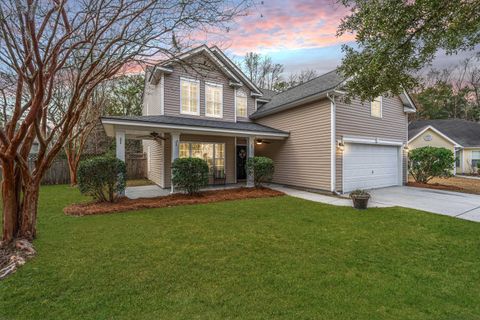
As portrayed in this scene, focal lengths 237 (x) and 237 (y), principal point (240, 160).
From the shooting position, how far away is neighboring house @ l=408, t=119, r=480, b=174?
65.0 feet

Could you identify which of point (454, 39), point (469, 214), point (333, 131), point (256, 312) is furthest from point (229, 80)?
point (256, 312)

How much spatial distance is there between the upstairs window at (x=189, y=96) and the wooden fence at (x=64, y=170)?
677 cm

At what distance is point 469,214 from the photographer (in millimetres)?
6566

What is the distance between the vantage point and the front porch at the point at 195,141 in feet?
29.1

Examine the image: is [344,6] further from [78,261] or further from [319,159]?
[78,261]

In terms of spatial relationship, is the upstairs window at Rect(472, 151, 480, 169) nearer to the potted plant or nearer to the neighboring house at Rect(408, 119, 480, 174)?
the neighboring house at Rect(408, 119, 480, 174)

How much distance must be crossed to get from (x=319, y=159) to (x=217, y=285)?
8098mm

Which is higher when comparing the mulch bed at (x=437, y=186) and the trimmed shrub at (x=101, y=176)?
the trimmed shrub at (x=101, y=176)

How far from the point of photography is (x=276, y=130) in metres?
11.8

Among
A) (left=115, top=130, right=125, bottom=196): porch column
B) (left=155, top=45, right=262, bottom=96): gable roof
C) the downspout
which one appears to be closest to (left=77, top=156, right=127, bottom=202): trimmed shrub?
(left=115, top=130, right=125, bottom=196): porch column

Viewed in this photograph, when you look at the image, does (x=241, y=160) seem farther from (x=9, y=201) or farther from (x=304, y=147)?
(x=9, y=201)

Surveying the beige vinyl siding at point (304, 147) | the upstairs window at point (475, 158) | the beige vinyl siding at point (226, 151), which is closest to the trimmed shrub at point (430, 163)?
the beige vinyl siding at point (304, 147)

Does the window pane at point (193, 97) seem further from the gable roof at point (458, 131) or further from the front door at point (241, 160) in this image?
the gable roof at point (458, 131)

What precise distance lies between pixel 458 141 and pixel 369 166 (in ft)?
52.8
